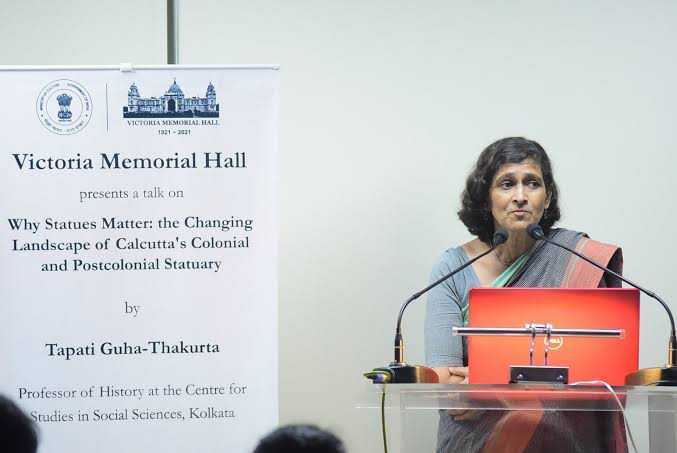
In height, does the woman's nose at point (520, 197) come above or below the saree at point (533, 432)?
above

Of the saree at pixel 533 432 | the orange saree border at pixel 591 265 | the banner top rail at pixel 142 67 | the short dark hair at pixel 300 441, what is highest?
the banner top rail at pixel 142 67

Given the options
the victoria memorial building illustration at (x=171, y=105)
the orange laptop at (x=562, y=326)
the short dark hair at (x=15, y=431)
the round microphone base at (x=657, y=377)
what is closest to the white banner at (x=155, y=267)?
the victoria memorial building illustration at (x=171, y=105)

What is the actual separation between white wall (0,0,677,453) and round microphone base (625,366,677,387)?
2.04m

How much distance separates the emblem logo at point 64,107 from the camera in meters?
3.76

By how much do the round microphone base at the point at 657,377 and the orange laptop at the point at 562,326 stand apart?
0.20 feet

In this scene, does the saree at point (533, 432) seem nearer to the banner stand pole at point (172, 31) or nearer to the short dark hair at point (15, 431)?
the short dark hair at point (15, 431)

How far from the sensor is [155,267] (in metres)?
3.75

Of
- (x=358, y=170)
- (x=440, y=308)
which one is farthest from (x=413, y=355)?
(x=440, y=308)

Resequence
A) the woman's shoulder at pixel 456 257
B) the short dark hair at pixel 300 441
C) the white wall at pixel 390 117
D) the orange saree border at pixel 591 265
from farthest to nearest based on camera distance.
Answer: the white wall at pixel 390 117, the woman's shoulder at pixel 456 257, the orange saree border at pixel 591 265, the short dark hair at pixel 300 441

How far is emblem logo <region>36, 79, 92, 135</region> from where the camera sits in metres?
3.76

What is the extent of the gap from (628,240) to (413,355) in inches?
39.5

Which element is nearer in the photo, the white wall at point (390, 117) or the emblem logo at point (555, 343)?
the emblem logo at point (555, 343)

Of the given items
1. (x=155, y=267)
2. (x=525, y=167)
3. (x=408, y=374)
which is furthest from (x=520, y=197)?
(x=155, y=267)

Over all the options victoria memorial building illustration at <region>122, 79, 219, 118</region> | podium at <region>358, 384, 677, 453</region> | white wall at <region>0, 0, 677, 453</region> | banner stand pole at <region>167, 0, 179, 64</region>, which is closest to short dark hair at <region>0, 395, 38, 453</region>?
podium at <region>358, 384, 677, 453</region>
